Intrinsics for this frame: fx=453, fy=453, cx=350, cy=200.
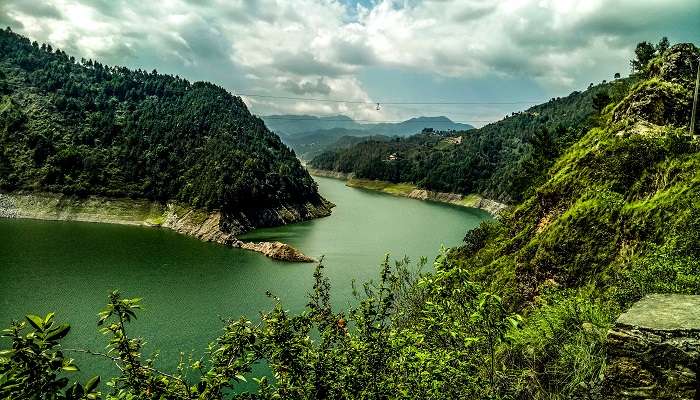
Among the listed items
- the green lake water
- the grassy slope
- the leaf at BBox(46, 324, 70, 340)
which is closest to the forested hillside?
the leaf at BBox(46, 324, 70, 340)

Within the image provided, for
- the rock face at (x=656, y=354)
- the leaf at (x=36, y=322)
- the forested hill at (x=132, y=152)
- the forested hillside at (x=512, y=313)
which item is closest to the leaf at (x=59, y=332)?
the forested hillside at (x=512, y=313)

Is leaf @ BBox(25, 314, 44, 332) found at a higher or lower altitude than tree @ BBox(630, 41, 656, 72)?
lower

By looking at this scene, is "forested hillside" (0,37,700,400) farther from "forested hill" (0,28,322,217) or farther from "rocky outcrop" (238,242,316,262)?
"forested hill" (0,28,322,217)

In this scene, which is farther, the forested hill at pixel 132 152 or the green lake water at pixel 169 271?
the forested hill at pixel 132 152

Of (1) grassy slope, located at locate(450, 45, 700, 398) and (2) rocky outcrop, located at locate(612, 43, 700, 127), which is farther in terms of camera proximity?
(2) rocky outcrop, located at locate(612, 43, 700, 127)

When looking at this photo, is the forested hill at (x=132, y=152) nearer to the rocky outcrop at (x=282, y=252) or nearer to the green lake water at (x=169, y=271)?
the green lake water at (x=169, y=271)

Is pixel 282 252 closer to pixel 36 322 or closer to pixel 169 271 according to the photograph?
pixel 169 271
